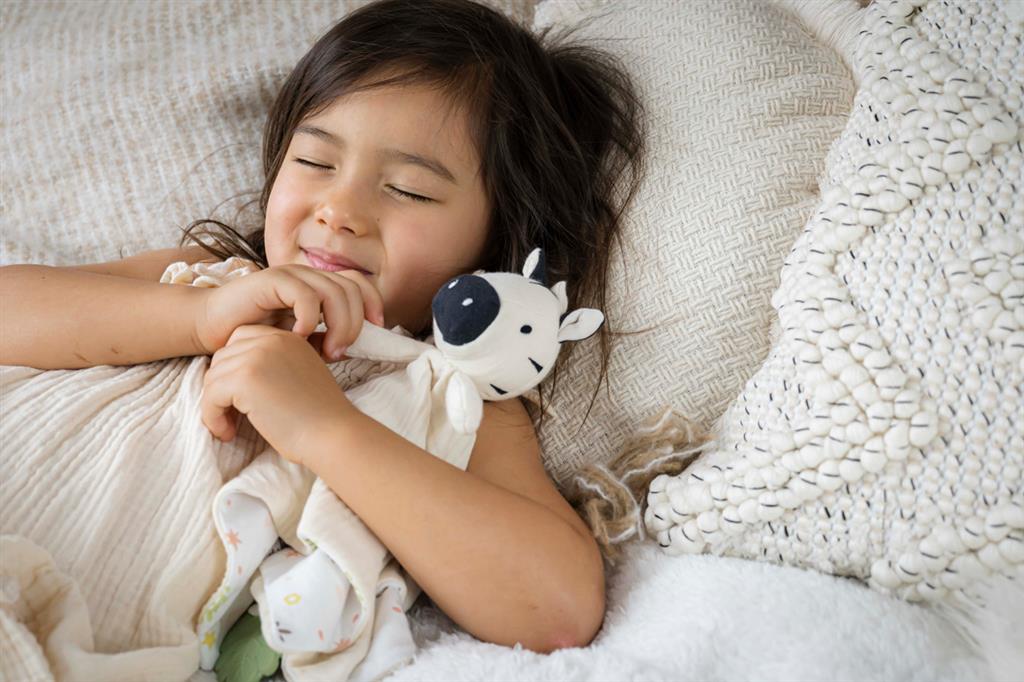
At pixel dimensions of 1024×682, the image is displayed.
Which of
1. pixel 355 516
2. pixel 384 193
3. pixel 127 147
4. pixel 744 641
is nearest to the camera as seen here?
pixel 744 641

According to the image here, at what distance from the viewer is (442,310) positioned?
0.87m

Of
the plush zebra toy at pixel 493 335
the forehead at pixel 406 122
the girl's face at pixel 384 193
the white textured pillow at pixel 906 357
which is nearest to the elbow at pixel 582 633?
the white textured pillow at pixel 906 357

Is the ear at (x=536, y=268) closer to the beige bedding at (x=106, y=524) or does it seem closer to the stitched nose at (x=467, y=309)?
the stitched nose at (x=467, y=309)

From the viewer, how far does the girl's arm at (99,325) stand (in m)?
0.95

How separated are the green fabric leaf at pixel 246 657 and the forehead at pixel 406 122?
1.80ft

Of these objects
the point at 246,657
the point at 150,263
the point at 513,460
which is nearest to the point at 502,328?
the point at 513,460

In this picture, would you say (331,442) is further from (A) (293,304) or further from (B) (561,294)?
(B) (561,294)

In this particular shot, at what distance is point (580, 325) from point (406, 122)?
0.35 m

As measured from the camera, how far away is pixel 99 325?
3.18 ft

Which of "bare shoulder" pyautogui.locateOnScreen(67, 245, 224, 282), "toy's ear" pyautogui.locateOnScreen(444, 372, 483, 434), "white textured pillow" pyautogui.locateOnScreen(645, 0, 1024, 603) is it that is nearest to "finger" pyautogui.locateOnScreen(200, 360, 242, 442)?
"toy's ear" pyautogui.locateOnScreen(444, 372, 483, 434)

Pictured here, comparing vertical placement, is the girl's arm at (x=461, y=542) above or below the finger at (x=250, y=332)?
below

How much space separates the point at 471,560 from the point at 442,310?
9.4 inches

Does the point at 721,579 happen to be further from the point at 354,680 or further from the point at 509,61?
the point at 509,61

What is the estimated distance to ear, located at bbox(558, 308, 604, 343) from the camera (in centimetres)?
90
